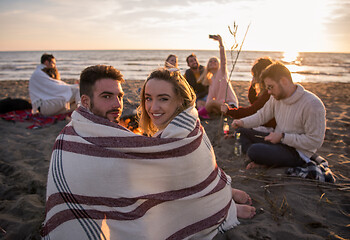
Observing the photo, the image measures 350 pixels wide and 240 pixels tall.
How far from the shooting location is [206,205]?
71.9 inches

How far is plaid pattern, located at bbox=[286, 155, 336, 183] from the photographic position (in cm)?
293

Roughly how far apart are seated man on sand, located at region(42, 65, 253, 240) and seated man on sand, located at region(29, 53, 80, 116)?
4.96 meters

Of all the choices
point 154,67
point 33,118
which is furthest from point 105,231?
point 154,67

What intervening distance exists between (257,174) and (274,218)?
95 cm

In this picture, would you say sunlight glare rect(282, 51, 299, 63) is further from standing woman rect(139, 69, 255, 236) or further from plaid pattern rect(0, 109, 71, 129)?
standing woman rect(139, 69, 255, 236)

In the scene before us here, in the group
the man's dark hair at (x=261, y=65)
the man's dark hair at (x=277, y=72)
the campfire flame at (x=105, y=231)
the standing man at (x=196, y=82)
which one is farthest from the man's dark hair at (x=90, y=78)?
the standing man at (x=196, y=82)

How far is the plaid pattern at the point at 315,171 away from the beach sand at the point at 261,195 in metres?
0.07

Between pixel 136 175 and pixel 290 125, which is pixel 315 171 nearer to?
pixel 290 125

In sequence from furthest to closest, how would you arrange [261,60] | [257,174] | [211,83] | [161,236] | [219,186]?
1. [211,83]
2. [261,60]
3. [257,174]
4. [219,186]
5. [161,236]

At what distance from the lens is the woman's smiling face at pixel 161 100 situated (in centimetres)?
193

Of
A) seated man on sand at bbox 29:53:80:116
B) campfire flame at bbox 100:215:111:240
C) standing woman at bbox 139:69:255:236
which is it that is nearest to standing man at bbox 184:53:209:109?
seated man on sand at bbox 29:53:80:116

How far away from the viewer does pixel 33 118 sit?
19.4ft

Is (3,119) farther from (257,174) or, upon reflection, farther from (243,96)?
(243,96)

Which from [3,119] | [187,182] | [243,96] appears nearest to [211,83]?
[243,96]
